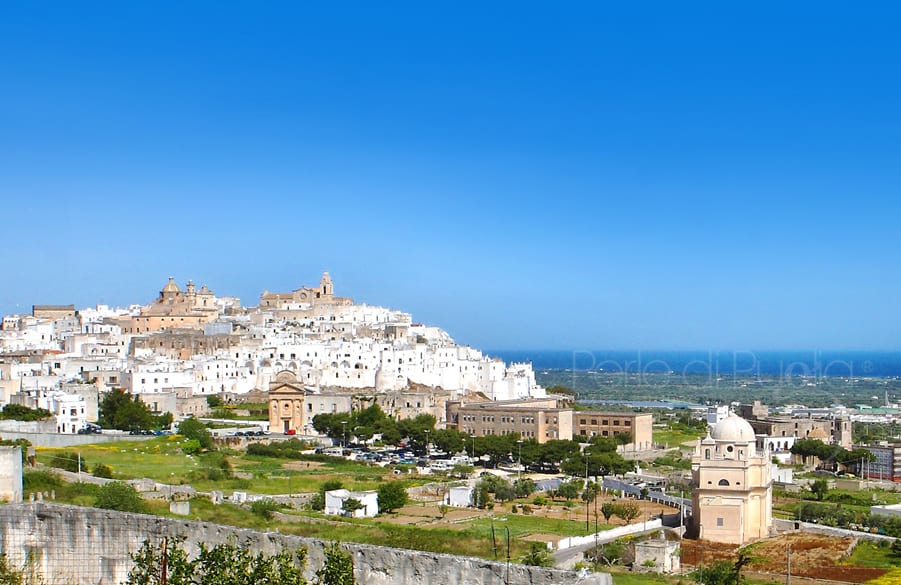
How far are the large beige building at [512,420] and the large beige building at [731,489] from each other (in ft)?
60.1

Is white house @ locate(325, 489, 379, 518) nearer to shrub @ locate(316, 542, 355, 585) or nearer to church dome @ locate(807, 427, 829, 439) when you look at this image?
shrub @ locate(316, 542, 355, 585)

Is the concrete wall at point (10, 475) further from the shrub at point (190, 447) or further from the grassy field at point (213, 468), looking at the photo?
the shrub at point (190, 447)

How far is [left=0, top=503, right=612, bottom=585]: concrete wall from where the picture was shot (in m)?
12.3

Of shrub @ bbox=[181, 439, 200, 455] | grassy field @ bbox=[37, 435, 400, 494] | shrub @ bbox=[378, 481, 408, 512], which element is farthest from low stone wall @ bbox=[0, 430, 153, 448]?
shrub @ bbox=[378, 481, 408, 512]

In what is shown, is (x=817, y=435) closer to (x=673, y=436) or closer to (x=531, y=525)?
(x=673, y=436)

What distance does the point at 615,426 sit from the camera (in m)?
55.0

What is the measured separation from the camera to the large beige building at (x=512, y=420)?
5234cm

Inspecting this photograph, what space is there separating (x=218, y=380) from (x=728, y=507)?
114ft

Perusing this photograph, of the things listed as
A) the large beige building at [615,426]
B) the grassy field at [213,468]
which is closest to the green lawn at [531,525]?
the grassy field at [213,468]

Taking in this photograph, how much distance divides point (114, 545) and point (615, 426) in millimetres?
43627

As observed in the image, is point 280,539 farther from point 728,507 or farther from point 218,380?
point 218,380

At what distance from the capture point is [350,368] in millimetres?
62250

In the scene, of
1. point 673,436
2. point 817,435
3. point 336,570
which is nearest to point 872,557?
point 336,570

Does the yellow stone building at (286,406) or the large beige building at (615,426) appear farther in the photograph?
the large beige building at (615,426)
